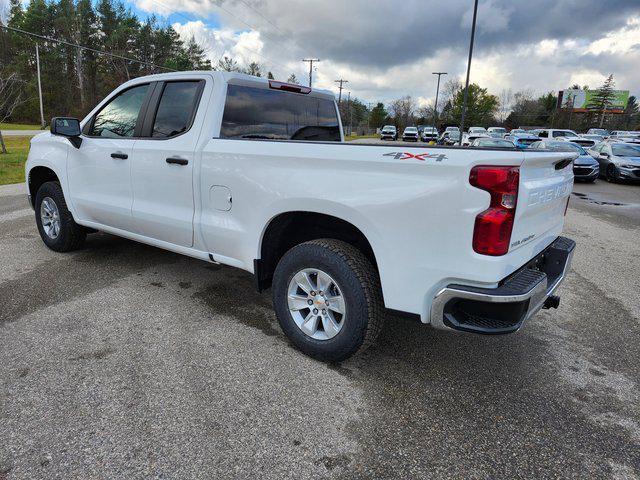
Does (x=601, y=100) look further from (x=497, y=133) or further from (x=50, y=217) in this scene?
(x=50, y=217)

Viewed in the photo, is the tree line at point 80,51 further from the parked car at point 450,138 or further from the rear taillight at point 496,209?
the rear taillight at point 496,209

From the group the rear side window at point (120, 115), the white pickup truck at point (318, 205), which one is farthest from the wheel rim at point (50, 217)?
the rear side window at point (120, 115)

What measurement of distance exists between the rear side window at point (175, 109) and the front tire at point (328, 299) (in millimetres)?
1536

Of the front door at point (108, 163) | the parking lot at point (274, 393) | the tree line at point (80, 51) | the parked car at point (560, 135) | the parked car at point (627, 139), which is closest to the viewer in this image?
the parking lot at point (274, 393)

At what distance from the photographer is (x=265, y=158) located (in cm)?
307

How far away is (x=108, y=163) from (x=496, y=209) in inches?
141

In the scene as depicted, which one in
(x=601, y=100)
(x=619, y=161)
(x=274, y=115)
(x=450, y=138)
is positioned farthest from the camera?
(x=601, y=100)

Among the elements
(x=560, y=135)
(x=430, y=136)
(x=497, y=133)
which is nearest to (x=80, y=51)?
(x=430, y=136)

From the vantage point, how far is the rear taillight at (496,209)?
87.4 inches

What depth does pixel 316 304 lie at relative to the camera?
9.96 ft

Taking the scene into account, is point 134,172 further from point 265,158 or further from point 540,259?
point 540,259

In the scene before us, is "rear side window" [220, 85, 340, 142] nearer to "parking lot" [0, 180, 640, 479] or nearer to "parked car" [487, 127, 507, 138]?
"parking lot" [0, 180, 640, 479]

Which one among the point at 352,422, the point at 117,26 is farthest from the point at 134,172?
the point at 117,26

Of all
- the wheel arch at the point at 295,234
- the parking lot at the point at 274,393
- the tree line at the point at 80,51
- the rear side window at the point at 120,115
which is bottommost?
the parking lot at the point at 274,393
